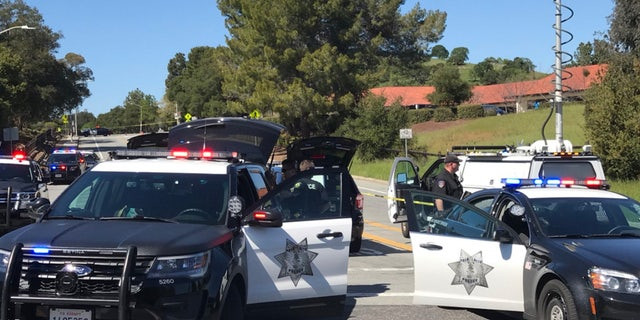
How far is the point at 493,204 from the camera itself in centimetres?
812

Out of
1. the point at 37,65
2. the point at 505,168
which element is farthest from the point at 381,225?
the point at 37,65

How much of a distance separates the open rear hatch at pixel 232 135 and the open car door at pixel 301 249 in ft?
17.4

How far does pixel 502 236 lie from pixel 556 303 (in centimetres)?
89

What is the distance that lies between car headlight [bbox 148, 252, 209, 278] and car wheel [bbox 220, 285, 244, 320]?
0.64m

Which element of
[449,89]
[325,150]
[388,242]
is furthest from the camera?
[449,89]

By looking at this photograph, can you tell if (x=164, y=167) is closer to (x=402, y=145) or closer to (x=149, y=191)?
(x=149, y=191)

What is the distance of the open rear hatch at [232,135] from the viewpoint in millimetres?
12414

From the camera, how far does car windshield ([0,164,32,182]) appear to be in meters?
15.2

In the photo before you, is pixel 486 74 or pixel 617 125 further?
pixel 486 74

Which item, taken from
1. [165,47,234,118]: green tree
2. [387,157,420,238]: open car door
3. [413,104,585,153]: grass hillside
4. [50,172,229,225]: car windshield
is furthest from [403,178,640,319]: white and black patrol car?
[165,47,234,118]: green tree

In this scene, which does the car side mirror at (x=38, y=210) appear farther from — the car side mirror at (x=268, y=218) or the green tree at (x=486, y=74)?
the green tree at (x=486, y=74)

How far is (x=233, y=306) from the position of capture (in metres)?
6.20

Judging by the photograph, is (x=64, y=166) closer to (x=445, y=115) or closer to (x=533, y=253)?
(x=533, y=253)

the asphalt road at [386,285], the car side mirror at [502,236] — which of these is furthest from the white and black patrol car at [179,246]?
the car side mirror at [502,236]
